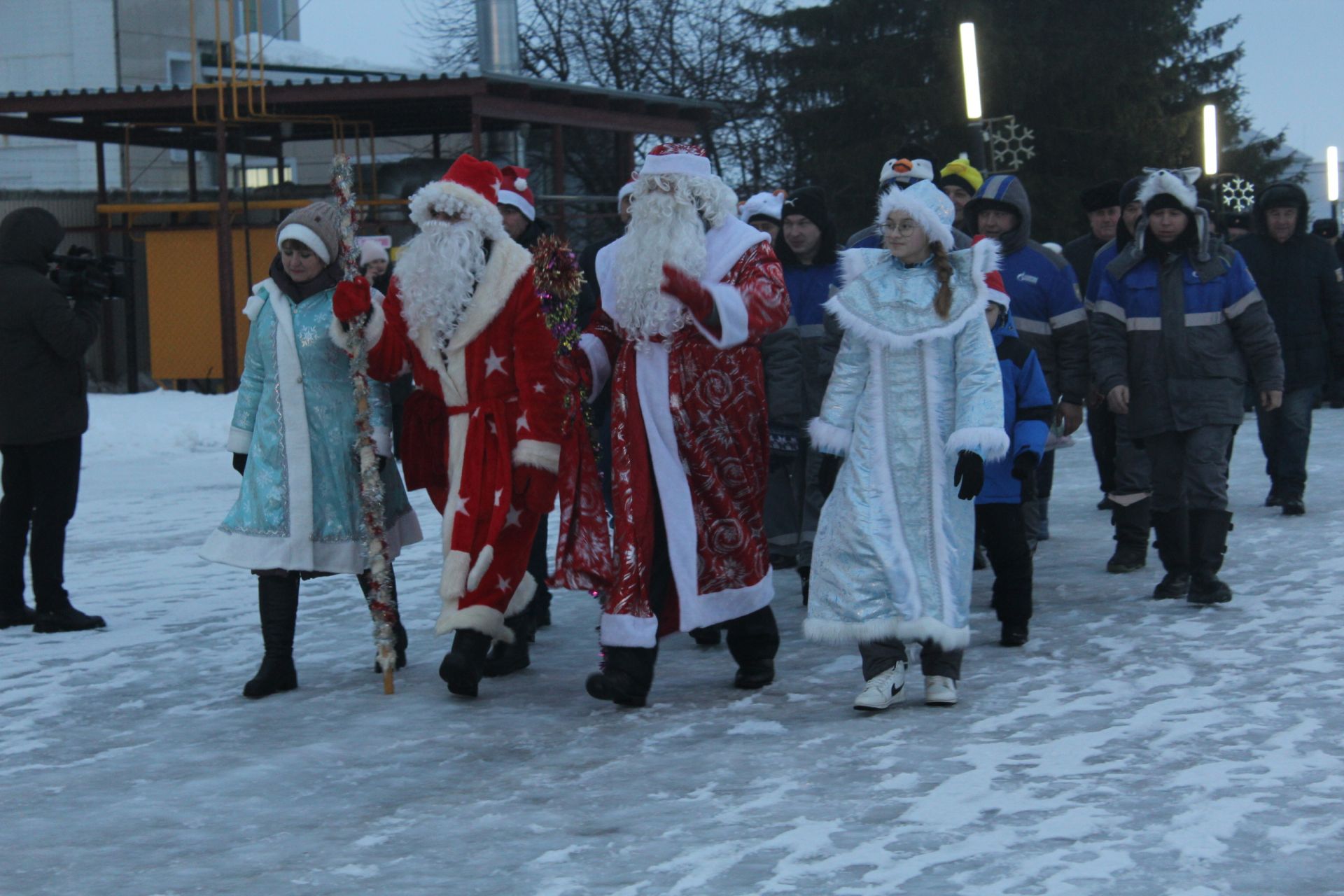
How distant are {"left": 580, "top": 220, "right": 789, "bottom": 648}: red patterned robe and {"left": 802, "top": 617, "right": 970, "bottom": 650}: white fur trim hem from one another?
13.6 inches

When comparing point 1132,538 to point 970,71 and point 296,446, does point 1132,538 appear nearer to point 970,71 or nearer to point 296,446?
point 296,446

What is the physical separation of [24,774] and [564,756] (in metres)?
1.63

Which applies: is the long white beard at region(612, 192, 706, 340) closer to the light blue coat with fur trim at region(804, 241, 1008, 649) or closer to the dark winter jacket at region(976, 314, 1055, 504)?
the light blue coat with fur trim at region(804, 241, 1008, 649)

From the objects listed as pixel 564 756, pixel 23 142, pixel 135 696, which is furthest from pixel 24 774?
pixel 23 142

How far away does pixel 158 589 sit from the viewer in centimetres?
883

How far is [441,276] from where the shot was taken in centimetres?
604

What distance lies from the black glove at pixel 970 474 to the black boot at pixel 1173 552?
2.36 meters

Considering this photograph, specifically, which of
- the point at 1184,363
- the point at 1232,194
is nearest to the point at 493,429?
the point at 1184,363

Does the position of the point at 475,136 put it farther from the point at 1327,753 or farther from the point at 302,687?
the point at 1327,753

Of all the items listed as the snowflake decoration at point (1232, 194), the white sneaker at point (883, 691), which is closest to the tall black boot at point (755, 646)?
the white sneaker at point (883, 691)

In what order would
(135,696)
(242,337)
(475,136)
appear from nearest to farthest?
(135,696) → (475,136) → (242,337)

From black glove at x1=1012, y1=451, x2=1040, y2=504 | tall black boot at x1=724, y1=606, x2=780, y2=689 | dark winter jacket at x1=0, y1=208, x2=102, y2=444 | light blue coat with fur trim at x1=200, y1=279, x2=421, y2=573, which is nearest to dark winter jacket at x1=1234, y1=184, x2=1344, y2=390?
black glove at x1=1012, y1=451, x2=1040, y2=504

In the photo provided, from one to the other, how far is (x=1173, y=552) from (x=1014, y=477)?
162 cm

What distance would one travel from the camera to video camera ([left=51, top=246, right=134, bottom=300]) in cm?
788
